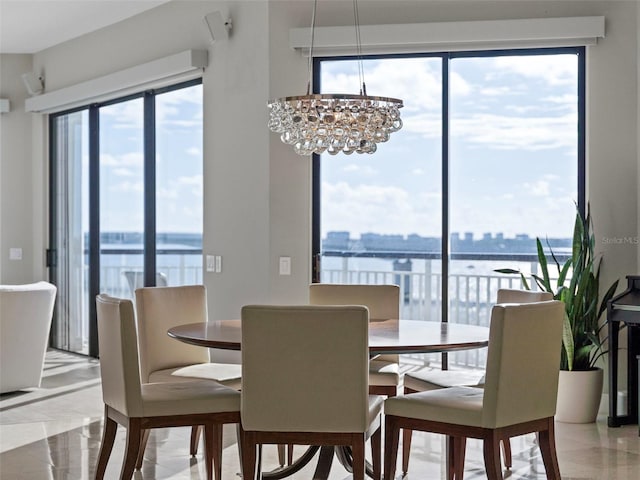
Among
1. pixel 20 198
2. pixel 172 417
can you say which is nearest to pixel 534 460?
pixel 172 417

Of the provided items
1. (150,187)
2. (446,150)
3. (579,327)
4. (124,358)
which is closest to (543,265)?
(579,327)

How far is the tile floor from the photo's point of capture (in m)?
4.01

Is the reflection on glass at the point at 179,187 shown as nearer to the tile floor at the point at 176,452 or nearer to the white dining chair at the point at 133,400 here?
the tile floor at the point at 176,452

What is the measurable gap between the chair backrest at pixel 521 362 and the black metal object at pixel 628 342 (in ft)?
5.33

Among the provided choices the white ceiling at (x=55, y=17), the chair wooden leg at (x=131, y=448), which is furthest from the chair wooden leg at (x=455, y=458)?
the white ceiling at (x=55, y=17)

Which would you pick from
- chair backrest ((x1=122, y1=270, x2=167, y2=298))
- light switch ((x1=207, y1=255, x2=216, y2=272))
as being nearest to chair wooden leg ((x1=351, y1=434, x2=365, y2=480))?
light switch ((x1=207, y1=255, x2=216, y2=272))

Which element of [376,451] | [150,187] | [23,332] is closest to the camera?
[376,451]

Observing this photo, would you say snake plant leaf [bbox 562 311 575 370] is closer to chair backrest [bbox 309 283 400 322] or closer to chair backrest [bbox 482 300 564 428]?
chair backrest [bbox 309 283 400 322]

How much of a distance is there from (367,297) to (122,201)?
3302 millimetres

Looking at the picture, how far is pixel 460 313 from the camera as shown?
18.2 ft

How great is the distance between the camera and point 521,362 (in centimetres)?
320

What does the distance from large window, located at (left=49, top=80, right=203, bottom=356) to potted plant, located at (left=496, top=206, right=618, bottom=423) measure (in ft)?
8.35

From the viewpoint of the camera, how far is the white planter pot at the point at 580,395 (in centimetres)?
502

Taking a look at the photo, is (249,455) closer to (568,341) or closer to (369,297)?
(369,297)
